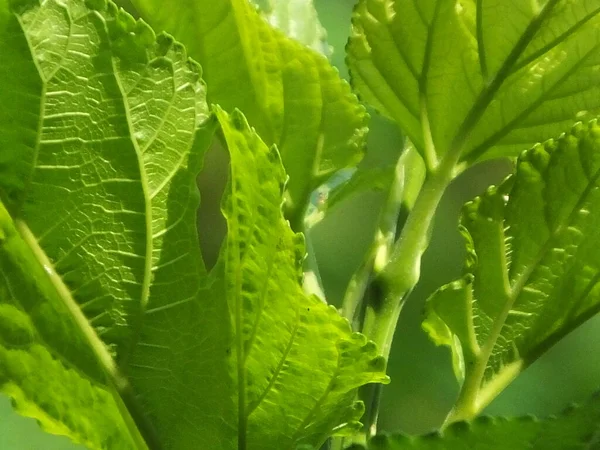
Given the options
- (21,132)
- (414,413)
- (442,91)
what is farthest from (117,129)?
(414,413)

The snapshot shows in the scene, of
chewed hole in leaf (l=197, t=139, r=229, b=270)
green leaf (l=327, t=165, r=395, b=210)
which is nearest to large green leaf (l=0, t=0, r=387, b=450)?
green leaf (l=327, t=165, r=395, b=210)

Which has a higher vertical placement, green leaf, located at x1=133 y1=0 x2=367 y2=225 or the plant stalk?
green leaf, located at x1=133 y1=0 x2=367 y2=225

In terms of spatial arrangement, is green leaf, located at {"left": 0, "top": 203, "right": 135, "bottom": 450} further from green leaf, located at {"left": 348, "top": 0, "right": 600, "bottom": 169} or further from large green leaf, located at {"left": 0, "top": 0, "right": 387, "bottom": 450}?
green leaf, located at {"left": 348, "top": 0, "right": 600, "bottom": 169}

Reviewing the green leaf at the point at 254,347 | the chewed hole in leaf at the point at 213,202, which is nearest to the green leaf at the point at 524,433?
the green leaf at the point at 254,347

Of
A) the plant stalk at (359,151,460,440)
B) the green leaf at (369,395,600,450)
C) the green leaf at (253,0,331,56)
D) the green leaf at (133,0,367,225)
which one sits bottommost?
the green leaf at (369,395,600,450)

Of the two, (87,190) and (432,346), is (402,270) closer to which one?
(87,190)

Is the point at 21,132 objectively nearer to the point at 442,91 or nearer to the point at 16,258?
the point at 16,258
